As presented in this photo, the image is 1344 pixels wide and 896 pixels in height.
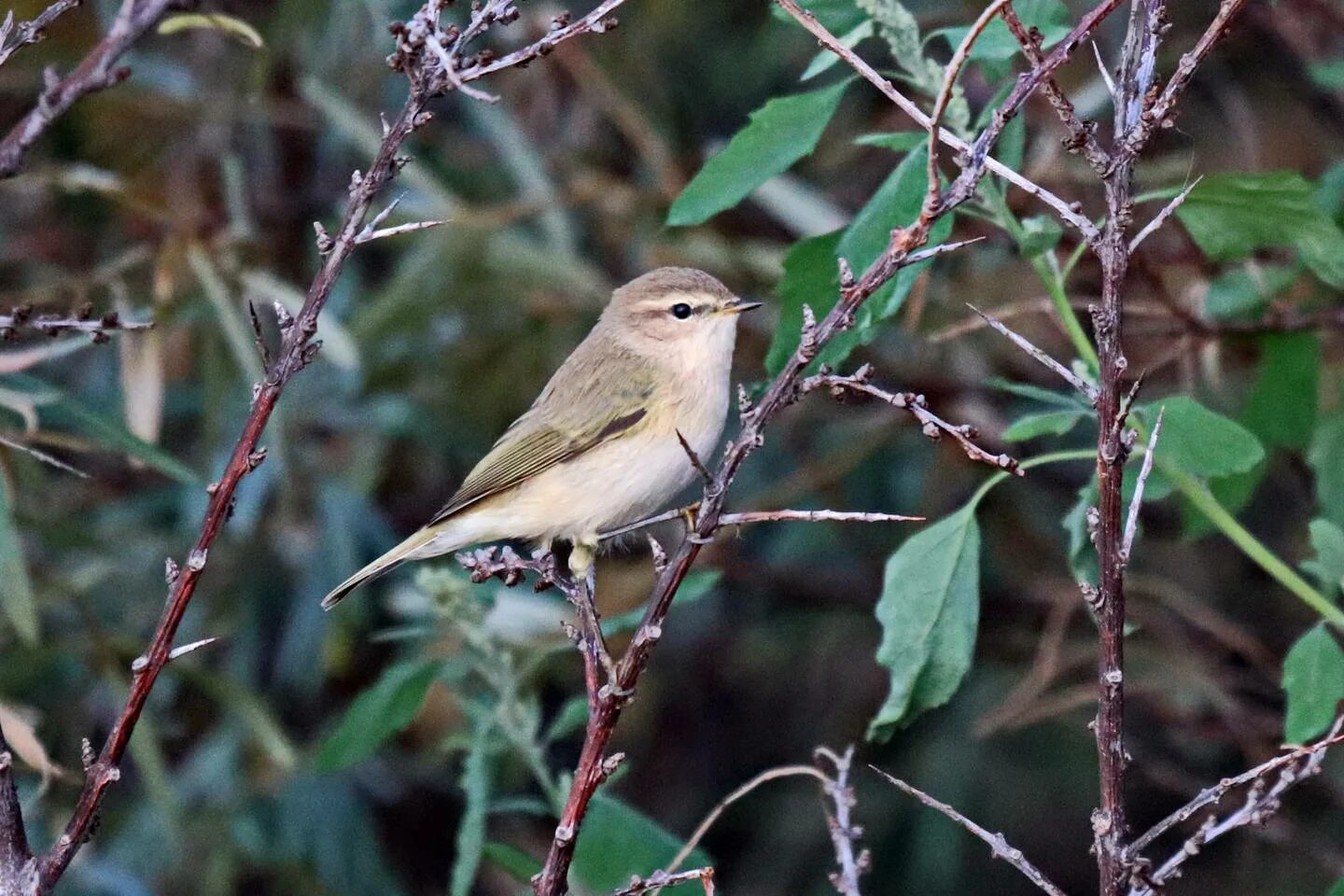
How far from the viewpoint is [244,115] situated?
584cm

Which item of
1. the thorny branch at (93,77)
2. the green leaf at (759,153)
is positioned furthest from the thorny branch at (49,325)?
the green leaf at (759,153)

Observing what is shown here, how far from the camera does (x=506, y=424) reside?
5836 mm

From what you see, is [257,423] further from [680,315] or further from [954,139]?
[680,315]

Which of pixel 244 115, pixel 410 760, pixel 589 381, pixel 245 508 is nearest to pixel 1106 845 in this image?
pixel 589 381

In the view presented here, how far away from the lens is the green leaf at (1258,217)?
2900mm

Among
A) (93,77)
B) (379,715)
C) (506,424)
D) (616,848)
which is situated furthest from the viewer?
(506,424)

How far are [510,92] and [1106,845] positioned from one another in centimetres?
494

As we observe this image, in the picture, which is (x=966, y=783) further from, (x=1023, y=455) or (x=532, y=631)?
(x=532, y=631)

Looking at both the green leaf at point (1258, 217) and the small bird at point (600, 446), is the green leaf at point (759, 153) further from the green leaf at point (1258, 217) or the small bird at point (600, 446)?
the small bird at point (600, 446)

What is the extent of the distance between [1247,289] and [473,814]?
2.18 meters

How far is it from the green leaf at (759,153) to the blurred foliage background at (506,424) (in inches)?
70.8

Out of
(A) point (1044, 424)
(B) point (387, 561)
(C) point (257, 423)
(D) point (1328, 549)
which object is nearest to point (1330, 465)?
(D) point (1328, 549)

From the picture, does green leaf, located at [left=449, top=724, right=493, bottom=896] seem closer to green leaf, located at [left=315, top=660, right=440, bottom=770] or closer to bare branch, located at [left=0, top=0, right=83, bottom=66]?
green leaf, located at [left=315, top=660, right=440, bottom=770]

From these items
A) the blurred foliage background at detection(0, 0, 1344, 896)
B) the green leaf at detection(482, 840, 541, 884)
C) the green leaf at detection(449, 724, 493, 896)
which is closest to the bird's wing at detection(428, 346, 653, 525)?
the green leaf at detection(449, 724, 493, 896)
